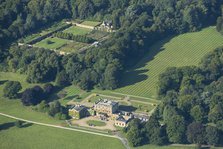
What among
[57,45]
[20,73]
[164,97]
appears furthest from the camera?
[57,45]

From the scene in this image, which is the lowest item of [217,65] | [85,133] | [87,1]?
[85,133]

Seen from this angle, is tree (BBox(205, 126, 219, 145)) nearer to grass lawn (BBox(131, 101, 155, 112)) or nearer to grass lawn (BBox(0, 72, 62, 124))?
grass lawn (BBox(131, 101, 155, 112))

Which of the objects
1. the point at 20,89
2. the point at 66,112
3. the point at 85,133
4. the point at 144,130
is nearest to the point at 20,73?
the point at 20,89

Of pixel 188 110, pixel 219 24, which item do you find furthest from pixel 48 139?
pixel 219 24

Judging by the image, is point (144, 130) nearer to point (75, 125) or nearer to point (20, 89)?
point (75, 125)

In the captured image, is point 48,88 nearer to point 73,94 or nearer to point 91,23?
point 73,94

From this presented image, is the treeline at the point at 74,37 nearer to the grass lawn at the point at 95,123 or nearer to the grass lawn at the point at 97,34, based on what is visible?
the grass lawn at the point at 97,34
